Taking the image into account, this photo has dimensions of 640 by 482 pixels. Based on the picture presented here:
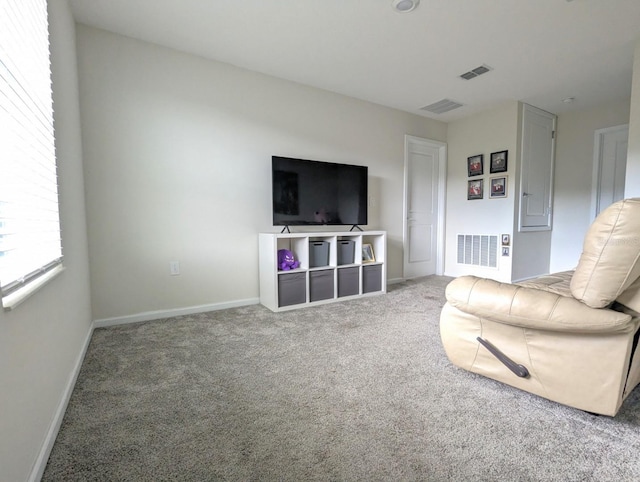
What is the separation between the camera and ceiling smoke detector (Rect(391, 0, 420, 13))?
210 centimetres

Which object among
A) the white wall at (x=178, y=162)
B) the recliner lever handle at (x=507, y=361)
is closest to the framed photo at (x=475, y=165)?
the white wall at (x=178, y=162)

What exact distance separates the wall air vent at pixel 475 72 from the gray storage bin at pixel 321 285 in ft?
8.24

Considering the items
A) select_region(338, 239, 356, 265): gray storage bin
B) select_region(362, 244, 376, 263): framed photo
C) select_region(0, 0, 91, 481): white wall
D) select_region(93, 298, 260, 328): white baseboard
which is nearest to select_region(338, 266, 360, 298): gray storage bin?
select_region(338, 239, 356, 265): gray storage bin

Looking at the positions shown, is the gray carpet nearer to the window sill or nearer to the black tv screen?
the window sill

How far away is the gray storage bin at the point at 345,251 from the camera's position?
3.33 metres

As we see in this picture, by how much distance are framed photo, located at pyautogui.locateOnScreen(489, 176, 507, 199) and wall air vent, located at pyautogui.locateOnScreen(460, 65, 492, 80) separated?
1444mm

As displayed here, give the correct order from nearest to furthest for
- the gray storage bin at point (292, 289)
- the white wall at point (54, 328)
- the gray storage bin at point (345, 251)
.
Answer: the white wall at point (54, 328)
the gray storage bin at point (292, 289)
the gray storage bin at point (345, 251)

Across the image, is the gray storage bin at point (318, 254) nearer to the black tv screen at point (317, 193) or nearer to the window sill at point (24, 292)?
the black tv screen at point (317, 193)

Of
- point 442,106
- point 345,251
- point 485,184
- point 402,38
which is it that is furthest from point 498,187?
point 402,38

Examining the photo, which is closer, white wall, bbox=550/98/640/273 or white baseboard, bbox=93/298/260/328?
white baseboard, bbox=93/298/260/328

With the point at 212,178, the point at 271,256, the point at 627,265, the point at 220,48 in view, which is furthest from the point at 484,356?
the point at 220,48

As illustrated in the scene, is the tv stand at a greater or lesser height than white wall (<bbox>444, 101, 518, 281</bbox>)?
lesser

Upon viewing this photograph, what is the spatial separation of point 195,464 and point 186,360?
0.91 metres

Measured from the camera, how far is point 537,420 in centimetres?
127
